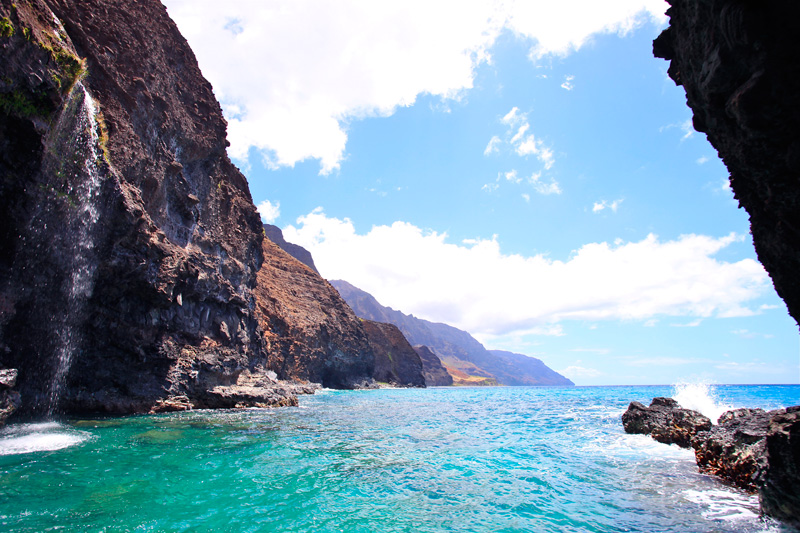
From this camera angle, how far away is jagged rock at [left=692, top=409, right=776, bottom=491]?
1015 centimetres

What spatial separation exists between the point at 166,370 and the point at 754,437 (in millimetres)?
31464

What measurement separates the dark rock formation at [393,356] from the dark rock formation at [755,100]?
122m

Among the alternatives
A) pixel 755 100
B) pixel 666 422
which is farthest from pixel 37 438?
pixel 666 422

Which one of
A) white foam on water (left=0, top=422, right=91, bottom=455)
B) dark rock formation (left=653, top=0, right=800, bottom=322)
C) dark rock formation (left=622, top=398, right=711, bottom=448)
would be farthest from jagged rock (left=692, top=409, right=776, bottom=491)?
white foam on water (left=0, top=422, right=91, bottom=455)

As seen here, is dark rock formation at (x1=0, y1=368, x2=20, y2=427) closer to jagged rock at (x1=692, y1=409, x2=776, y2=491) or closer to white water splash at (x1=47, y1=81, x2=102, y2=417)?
white water splash at (x1=47, y1=81, x2=102, y2=417)

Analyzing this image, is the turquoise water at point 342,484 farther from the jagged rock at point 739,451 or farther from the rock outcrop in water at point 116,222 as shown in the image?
the rock outcrop in water at point 116,222

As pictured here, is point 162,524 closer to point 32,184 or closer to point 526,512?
point 526,512

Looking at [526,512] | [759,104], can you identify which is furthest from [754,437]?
[759,104]

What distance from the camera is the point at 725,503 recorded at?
8945 mm

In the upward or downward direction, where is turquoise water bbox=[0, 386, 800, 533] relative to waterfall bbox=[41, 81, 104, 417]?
downward

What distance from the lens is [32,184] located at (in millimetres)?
16219

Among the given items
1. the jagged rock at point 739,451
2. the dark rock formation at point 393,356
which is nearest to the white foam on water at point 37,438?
the jagged rock at point 739,451

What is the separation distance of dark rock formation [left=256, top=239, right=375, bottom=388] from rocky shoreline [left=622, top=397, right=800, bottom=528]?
56.5 meters

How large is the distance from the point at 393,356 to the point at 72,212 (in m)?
121
